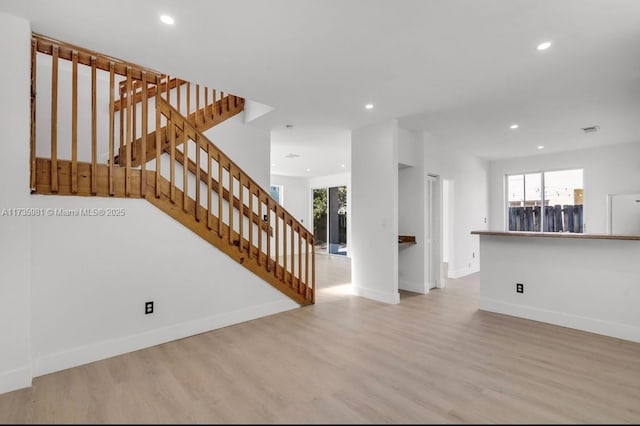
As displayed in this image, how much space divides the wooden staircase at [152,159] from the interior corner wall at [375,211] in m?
0.89

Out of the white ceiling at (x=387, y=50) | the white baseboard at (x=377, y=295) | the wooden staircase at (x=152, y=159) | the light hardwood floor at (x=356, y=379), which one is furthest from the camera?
the white baseboard at (x=377, y=295)

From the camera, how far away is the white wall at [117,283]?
8.36ft

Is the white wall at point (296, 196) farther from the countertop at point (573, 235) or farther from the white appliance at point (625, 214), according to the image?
the white appliance at point (625, 214)

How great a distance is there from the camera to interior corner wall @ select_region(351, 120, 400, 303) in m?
4.46

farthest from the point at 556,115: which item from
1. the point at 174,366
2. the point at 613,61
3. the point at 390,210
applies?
the point at 174,366

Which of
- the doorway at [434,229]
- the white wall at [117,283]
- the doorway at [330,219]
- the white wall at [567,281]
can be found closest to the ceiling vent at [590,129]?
the doorway at [434,229]

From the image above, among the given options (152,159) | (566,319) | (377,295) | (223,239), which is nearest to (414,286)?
(377,295)

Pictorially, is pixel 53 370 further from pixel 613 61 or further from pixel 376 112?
pixel 613 61

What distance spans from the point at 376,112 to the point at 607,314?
339 cm

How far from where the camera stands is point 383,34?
242 centimetres

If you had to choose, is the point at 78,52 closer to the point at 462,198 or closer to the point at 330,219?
the point at 462,198

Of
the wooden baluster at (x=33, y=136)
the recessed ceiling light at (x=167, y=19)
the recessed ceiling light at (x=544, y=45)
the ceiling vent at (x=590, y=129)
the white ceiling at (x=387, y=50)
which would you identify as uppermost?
the recessed ceiling light at (x=167, y=19)

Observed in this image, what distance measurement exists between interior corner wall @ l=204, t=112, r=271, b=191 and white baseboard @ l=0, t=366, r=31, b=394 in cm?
329

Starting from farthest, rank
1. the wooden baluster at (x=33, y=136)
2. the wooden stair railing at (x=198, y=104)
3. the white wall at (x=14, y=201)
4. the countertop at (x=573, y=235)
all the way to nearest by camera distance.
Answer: the wooden stair railing at (x=198, y=104)
the countertop at (x=573, y=235)
the wooden baluster at (x=33, y=136)
the white wall at (x=14, y=201)
